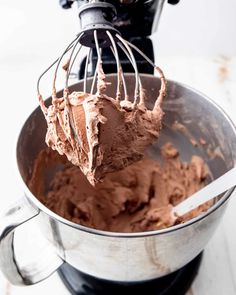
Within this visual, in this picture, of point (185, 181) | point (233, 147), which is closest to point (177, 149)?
point (185, 181)

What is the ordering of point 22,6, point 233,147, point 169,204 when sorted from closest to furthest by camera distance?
point 233,147 < point 169,204 < point 22,6

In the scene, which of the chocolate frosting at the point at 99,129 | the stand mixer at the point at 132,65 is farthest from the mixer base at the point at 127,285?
the chocolate frosting at the point at 99,129

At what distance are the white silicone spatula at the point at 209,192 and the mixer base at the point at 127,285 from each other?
0.08m

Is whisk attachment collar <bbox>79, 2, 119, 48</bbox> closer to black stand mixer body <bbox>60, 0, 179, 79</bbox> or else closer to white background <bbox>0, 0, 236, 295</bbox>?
black stand mixer body <bbox>60, 0, 179, 79</bbox>

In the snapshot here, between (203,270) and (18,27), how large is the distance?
639 millimetres

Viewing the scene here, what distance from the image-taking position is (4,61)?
0.99 m

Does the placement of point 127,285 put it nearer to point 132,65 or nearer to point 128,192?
point 128,192

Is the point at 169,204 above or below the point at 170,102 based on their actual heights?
below

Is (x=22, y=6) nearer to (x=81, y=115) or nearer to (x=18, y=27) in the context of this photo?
(x=18, y=27)

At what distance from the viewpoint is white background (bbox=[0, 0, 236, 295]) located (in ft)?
3.07

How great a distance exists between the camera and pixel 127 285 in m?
0.62

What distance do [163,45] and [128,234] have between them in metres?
0.66

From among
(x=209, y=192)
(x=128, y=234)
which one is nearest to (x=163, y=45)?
(x=209, y=192)

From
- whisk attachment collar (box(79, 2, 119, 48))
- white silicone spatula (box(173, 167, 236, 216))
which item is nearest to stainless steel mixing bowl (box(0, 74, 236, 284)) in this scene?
white silicone spatula (box(173, 167, 236, 216))
